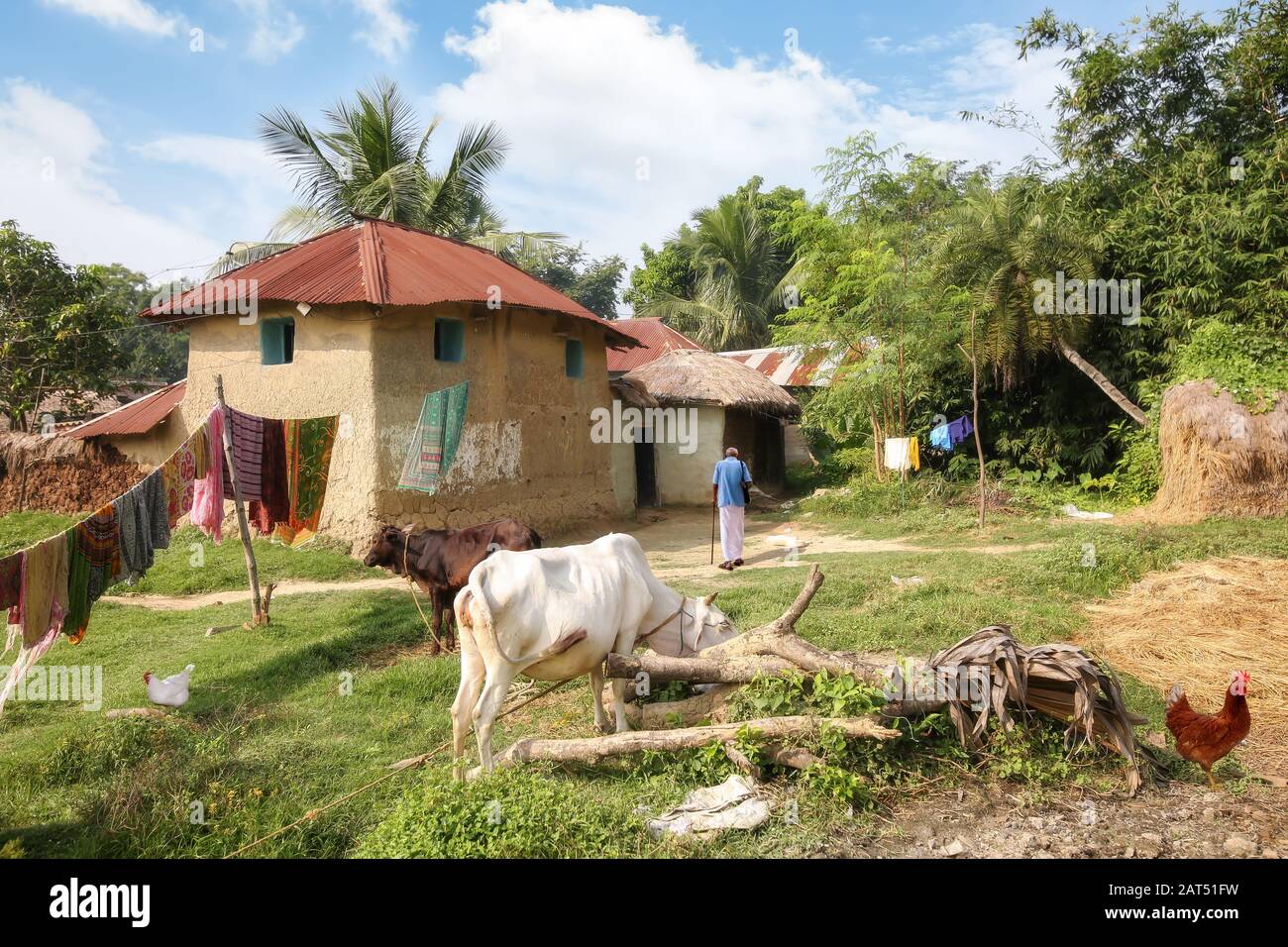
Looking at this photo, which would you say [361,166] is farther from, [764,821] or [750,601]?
[764,821]

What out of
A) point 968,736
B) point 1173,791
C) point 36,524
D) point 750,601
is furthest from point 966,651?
point 36,524

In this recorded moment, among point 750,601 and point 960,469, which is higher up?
point 960,469

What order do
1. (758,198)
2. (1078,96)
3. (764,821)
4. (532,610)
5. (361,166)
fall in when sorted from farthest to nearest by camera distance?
(758,198) < (361,166) < (1078,96) < (532,610) < (764,821)

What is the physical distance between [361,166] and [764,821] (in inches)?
780

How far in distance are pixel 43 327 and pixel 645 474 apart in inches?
504

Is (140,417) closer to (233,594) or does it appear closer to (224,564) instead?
(224,564)

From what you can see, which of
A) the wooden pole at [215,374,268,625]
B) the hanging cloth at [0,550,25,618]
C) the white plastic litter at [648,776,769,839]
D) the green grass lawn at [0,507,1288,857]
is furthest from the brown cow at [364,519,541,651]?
the white plastic litter at [648,776,769,839]

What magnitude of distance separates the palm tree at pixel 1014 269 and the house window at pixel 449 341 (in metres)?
9.41

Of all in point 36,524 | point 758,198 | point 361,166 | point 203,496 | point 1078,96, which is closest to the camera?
point 203,496

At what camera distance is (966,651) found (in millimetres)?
4891

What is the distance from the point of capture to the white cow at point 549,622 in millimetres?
5008

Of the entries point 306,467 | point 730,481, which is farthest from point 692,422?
point 306,467

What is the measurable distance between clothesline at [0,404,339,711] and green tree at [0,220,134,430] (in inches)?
371

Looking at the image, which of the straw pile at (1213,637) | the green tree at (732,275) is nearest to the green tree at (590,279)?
the green tree at (732,275)
